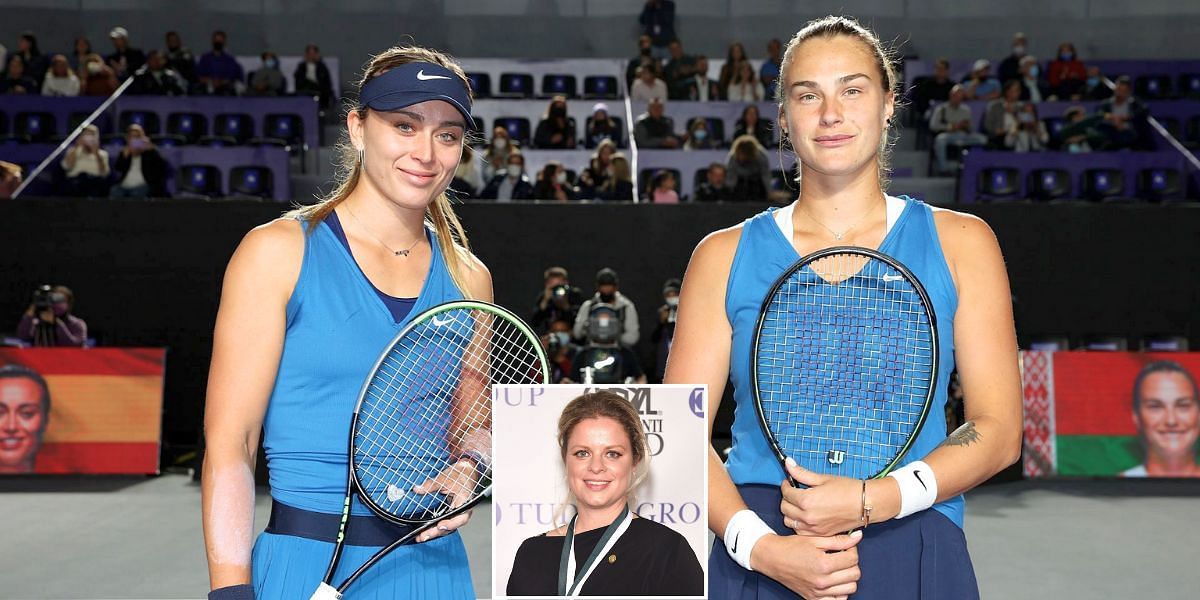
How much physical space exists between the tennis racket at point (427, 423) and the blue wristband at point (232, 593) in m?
0.11

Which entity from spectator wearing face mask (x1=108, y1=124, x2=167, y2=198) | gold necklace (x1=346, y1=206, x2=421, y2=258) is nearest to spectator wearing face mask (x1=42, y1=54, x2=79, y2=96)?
spectator wearing face mask (x1=108, y1=124, x2=167, y2=198)

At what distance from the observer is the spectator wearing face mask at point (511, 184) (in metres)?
12.1

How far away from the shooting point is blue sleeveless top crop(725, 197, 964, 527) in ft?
7.04

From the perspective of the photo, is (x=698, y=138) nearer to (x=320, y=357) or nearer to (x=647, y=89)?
(x=647, y=89)

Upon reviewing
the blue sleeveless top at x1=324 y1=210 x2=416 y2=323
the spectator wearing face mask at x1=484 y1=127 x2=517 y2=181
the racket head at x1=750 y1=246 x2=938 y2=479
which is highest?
the spectator wearing face mask at x1=484 y1=127 x2=517 y2=181

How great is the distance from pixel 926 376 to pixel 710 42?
54.5ft

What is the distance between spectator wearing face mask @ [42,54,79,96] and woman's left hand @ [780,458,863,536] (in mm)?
14580

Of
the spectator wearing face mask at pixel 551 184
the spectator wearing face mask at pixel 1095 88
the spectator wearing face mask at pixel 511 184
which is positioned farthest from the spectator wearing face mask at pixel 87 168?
the spectator wearing face mask at pixel 1095 88

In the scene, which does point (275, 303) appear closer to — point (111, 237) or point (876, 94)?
point (876, 94)

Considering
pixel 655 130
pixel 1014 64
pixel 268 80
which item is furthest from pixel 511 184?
pixel 1014 64

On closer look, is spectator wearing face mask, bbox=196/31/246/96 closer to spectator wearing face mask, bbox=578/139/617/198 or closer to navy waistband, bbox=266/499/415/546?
spectator wearing face mask, bbox=578/139/617/198

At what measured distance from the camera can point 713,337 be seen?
2.22m

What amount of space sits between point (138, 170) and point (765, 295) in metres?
11.2

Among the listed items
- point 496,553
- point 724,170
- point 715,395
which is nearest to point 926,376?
point 715,395
